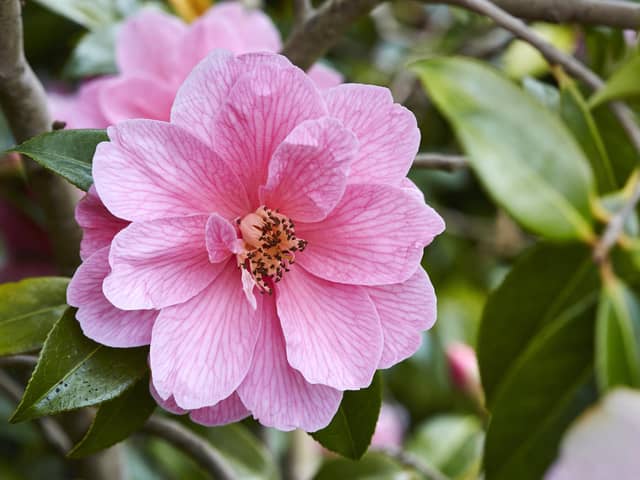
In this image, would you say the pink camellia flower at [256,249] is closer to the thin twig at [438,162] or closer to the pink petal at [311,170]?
the pink petal at [311,170]

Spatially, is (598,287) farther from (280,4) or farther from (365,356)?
(280,4)

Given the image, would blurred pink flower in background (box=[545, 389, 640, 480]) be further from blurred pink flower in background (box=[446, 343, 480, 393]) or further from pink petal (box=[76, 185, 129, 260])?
blurred pink flower in background (box=[446, 343, 480, 393])

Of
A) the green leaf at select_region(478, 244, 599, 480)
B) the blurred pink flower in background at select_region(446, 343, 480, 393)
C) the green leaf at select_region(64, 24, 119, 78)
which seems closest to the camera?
the green leaf at select_region(478, 244, 599, 480)

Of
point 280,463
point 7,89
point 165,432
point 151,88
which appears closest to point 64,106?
point 151,88

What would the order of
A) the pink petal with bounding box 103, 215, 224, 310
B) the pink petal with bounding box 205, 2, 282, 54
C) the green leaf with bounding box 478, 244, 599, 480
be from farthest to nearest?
1. the pink petal with bounding box 205, 2, 282, 54
2. the green leaf with bounding box 478, 244, 599, 480
3. the pink petal with bounding box 103, 215, 224, 310

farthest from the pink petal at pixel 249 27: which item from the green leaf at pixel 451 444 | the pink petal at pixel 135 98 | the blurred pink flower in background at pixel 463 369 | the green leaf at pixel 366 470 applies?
the green leaf at pixel 451 444

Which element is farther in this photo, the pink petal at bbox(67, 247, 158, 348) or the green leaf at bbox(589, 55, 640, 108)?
the green leaf at bbox(589, 55, 640, 108)

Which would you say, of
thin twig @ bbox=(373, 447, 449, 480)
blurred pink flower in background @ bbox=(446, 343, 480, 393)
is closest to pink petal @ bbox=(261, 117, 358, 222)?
thin twig @ bbox=(373, 447, 449, 480)

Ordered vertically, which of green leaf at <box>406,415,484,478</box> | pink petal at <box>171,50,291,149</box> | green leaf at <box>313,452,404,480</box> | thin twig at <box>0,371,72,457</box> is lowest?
green leaf at <box>406,415,484,478</box>
